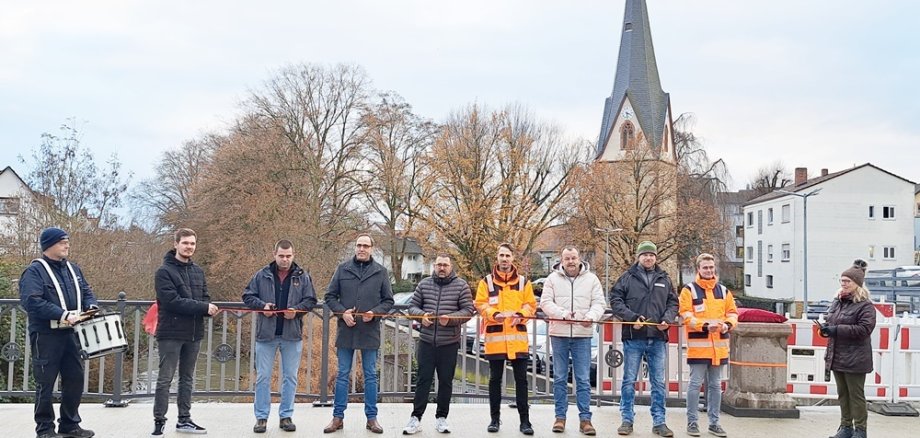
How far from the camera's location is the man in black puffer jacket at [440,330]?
262 inches

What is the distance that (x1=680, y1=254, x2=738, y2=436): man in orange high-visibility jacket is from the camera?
6.83 meters

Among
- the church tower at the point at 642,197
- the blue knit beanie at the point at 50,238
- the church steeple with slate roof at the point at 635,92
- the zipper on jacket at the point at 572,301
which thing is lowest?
the zipper on jacket at the point at 572,301

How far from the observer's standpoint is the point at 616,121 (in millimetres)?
59906

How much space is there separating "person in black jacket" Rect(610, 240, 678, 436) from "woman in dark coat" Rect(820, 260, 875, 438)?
58.3 inches

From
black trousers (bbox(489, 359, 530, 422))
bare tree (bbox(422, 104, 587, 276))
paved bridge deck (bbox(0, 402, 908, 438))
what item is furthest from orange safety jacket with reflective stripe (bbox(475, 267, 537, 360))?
bare tree (bbox(422, 104, 587, 276))

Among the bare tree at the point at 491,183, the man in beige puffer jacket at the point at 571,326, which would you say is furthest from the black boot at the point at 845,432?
the bare tree at the point at 491,183

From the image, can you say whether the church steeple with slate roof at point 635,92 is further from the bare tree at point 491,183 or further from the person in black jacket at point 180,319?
the person in black jacket at point 180,319

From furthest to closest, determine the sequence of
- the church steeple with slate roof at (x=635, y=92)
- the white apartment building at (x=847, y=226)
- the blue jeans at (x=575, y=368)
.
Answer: the church steeple with slate roof at (x=635, y=92)
the white apartment building at (x=847, y=226)
the blue jeans at (x=575, y=368)

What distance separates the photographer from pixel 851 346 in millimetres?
6672

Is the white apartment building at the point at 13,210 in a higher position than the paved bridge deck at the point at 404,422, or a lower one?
higher

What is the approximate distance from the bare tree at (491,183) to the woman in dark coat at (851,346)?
102 feet

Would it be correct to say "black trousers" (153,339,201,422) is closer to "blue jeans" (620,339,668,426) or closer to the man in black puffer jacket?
the man in black puffer jacket

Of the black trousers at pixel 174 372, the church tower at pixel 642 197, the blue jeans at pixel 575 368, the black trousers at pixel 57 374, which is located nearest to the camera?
the black trousers at pixel 57 374

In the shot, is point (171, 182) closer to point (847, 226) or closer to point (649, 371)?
point (649, 371)
